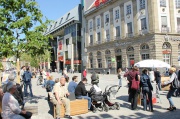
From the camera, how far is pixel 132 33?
35.6 meters

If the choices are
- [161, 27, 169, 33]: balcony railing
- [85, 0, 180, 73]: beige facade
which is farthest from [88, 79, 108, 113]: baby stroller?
[161, 27, 169, 33]: balcony railing

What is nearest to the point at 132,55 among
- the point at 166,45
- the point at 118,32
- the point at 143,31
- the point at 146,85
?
the point at 143,31

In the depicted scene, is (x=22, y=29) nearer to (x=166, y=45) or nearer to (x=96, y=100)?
(x=96, y=100)

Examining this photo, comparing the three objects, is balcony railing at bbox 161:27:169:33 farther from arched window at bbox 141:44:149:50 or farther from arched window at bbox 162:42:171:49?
arched window at bbox 141:44:149:50

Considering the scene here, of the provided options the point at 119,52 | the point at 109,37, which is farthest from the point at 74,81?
the point at 109,37

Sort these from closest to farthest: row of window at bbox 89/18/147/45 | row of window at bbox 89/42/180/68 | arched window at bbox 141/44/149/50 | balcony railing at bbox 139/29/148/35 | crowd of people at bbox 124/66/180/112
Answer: crowd of people at bbox 124/66/180/112, row of window at bbox 89/42/180/68, arched window at bbox 141/44/149/50, balcony railing at bbox 139/29/148/35, row of window at bbox 89/18/147/45

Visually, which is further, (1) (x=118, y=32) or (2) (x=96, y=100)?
(1) (x=118, y=32)

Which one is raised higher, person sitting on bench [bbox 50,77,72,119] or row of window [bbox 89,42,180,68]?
row of window [bbox 89,42,180,68]

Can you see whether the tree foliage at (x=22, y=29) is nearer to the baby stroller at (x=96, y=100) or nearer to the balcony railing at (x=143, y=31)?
the baby stroller at (x=96, y=100)

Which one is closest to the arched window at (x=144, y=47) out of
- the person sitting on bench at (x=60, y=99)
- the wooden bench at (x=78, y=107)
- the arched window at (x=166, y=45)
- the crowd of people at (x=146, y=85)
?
the arched window at (x=166, y=45)

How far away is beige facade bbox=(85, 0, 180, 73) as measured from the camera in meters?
31.6

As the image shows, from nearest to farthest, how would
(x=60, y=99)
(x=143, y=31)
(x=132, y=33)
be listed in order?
(x=60, y=99) → (x=143, y=31) → (x=132, y=33)

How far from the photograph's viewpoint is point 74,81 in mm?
10055

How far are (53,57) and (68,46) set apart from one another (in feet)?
60.2
